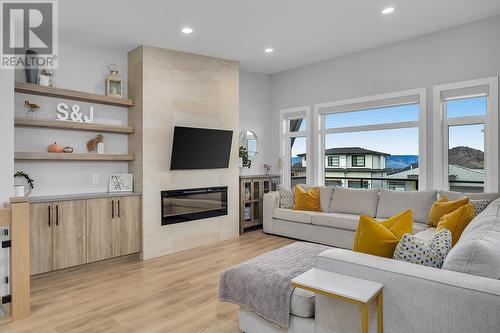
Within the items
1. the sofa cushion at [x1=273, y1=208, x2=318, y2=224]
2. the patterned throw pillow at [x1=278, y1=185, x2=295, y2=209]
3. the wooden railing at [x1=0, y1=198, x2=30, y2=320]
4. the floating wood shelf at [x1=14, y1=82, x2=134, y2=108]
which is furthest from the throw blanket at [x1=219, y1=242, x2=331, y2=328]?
the floating wood shelf at [x1=14, y1=82, x2=134, y2=108]

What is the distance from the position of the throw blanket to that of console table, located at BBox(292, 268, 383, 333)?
0.35 metres

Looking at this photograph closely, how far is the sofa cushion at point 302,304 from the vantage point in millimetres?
1972

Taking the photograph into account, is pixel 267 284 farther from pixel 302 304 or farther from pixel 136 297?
pixel 136 297

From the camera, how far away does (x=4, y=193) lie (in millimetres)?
2941

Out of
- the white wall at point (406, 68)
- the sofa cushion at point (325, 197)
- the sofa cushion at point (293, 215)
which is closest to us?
the white wall at point (406, 68)

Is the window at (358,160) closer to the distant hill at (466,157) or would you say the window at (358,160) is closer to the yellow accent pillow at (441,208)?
the distant hill at (466,157)

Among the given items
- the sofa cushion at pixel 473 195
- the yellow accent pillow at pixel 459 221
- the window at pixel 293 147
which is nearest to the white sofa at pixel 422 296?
the yellow accent pillow at pixel 459 221

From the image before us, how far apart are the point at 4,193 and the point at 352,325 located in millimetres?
3192

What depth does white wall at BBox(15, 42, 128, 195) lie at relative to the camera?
3824mm

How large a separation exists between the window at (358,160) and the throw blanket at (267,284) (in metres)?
3.32

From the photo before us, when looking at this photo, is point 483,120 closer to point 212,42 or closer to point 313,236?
point 313,236

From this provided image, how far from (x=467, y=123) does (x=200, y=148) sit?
3714 millimetres

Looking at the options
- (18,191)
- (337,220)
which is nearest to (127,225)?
(18,191)

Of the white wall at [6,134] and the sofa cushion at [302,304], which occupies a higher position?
the white wall at [6,134]
